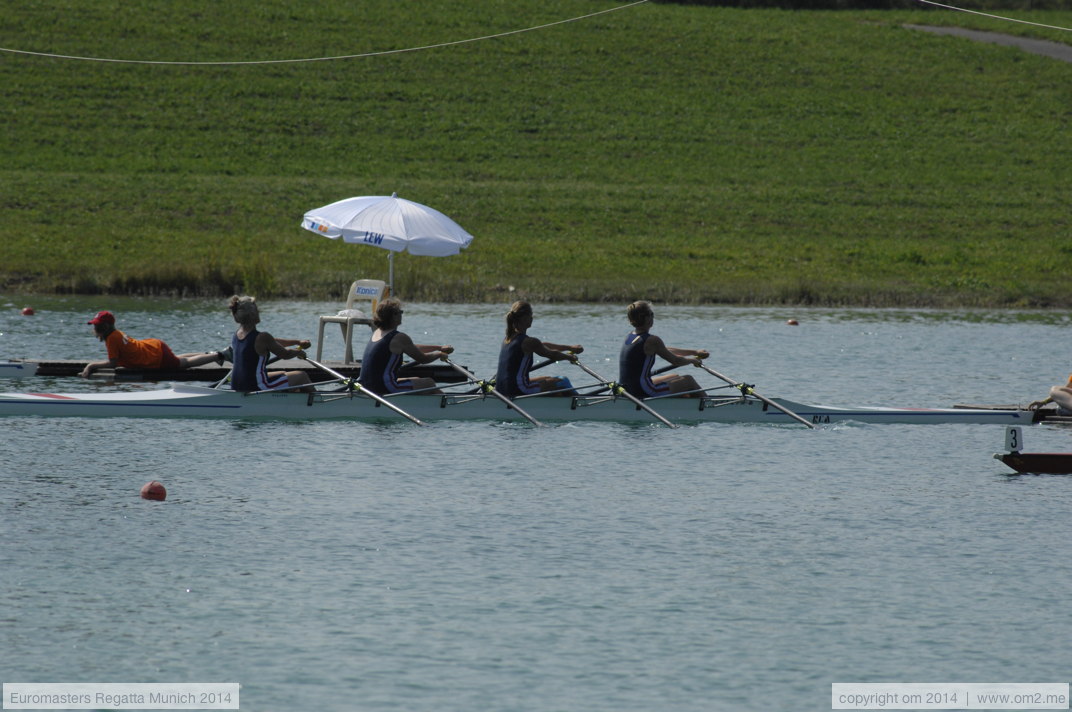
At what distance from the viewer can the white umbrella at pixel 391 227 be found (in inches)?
782

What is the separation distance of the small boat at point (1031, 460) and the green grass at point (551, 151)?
65.6ft

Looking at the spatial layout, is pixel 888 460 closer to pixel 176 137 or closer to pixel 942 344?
pixel 942 344

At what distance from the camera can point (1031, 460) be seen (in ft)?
50.8

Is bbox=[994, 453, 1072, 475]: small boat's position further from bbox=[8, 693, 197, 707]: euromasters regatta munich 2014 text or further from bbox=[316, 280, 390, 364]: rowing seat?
bbox=[8, 693, 197, 707]: euromasters regatta munich 2014 text

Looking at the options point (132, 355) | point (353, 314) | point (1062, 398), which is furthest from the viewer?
point (353, 314)

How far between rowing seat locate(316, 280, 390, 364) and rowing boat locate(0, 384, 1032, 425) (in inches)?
79.8

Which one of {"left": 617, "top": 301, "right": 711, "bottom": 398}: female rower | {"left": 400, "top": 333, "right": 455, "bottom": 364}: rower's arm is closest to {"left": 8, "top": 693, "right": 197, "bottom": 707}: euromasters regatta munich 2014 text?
{"left": 400, "top": 333, "right": 455, "bottom": 364}: rower's arm

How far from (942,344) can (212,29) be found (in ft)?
131

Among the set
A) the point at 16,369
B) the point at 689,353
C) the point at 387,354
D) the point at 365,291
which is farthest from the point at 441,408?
the point at 16,369

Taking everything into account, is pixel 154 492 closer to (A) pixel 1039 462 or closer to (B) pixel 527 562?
(B) pixel 527 562

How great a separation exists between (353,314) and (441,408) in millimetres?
3246

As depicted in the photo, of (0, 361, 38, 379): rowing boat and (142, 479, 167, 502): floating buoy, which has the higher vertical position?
(0, 361, 38, 379): rowing boat

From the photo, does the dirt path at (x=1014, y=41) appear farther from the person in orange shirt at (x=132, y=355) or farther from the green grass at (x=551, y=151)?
the person in orange shirt at (x=132, y=355)

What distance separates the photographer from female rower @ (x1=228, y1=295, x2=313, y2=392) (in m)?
17.4
